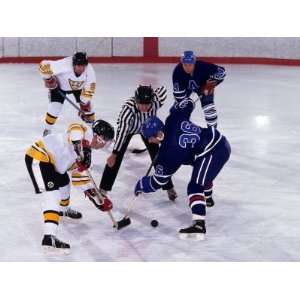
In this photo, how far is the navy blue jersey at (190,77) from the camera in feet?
15.0

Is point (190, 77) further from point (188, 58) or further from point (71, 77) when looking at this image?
point (71, 77)

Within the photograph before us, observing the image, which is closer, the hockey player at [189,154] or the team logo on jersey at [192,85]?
the hockey player at [189,154]

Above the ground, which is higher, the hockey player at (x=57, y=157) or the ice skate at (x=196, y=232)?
the hockey player at (x=57, y=157)

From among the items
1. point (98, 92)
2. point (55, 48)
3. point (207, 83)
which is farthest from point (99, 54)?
point (207, 83)

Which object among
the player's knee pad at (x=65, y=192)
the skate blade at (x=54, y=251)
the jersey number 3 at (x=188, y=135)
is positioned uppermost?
the jersey number 3 at (x=188, y=135)

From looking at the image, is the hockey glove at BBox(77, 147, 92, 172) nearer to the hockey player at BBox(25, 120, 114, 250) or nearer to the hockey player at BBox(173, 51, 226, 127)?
the hockey player at BBox(25, 120, 114, 250)

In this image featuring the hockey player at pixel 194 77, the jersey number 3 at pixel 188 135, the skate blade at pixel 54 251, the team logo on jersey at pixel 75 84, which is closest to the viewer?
the skate blade at pixel 54 251

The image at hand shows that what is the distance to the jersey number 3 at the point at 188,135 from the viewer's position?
12.1 feet

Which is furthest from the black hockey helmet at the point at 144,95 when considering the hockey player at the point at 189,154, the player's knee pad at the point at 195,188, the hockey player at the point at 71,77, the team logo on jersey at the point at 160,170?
the hockey player at the point at 71,77

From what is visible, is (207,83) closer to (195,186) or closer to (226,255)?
(195,186)

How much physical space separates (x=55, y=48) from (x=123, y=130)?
5610 millimetres

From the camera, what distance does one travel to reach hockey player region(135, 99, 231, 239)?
Answer: 372cm

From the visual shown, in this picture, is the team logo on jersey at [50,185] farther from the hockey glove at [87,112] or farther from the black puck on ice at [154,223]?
the hockey glove at [87,112]

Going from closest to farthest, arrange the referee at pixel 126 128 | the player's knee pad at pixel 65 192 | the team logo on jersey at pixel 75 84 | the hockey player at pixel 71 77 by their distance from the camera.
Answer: the player's knee pad at pixel 65 192, the referee at pixel 126 128, the hockey player at pixel 71 77, the team logo on jersey at pixel 75 84
